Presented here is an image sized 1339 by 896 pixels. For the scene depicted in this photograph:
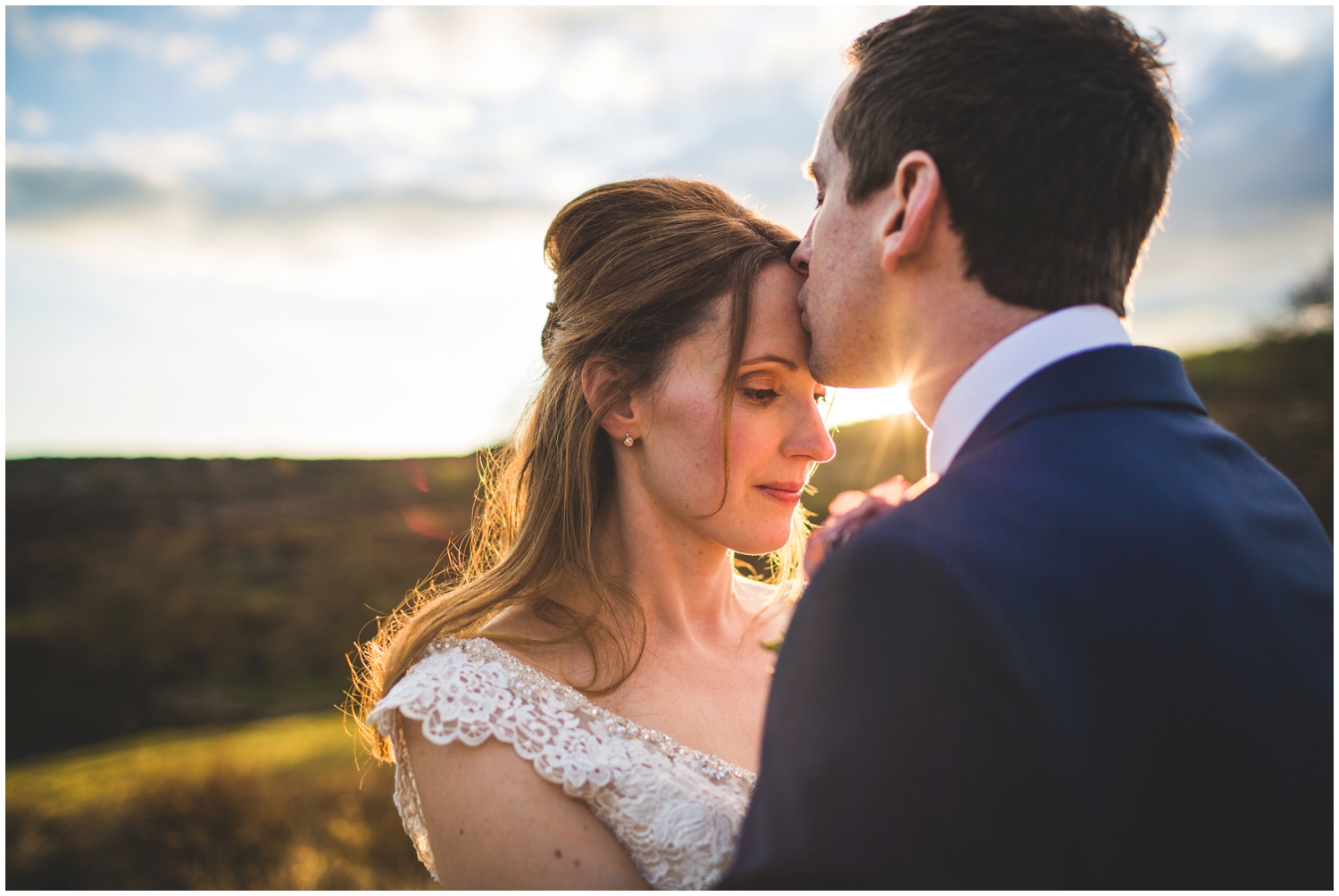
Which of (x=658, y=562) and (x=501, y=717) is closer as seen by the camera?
(x=501, y=717)

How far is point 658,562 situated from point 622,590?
0.63ft

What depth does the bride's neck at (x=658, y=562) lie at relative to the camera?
3100 millimetres

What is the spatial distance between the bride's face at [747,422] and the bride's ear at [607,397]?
9 cm

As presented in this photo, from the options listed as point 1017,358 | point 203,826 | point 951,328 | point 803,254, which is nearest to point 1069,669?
point 1017,358

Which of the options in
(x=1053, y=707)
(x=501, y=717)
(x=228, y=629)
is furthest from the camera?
(x=228, y=629)

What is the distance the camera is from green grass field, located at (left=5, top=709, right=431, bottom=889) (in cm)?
635

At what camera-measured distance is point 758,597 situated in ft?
12.7

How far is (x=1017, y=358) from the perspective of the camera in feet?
5.14

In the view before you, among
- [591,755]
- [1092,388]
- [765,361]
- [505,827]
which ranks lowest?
[505,827]

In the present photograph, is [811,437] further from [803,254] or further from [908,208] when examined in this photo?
[908,208]

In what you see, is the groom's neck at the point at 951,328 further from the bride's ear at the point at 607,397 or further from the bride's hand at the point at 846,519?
the bride's ear at the point at 607,397

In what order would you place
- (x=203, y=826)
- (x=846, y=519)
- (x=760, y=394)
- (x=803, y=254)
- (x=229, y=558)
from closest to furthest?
(x=846, y=519) → (x=803, y=254) → (x=760, y=394) → (x=203, y=826) → (x=229, y=558)

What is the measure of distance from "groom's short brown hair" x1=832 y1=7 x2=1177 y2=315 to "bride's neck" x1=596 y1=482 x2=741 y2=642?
176 cm

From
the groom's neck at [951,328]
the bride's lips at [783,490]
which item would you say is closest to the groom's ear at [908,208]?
the groom's neck at [951,328]
